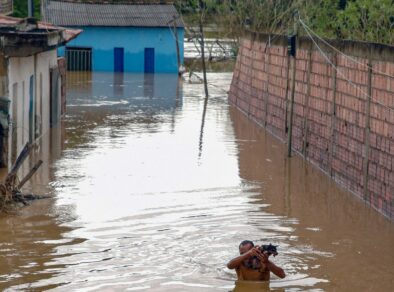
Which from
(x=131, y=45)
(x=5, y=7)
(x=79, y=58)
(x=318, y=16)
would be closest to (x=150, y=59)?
(x=131, y=45)

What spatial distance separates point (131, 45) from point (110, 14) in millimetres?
2190

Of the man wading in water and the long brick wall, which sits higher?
the long brick wall

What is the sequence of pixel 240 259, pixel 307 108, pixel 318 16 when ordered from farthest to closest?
pixel 318 16 < pixel 307 108 < pixel 240 259

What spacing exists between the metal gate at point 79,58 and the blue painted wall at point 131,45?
28cm

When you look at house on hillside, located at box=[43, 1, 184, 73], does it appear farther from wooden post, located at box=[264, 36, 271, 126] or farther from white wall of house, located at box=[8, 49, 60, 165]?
white wall of house, located at box=[8, 49, 60, 165]

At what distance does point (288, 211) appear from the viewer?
16.0m

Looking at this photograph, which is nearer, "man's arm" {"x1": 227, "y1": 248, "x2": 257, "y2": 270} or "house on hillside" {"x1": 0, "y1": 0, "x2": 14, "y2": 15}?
"man's arm" {"x1": 227, "y1": 248, "x2": 257, "y2": 270}

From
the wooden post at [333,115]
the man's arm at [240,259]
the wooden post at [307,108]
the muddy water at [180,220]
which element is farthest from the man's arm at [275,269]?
the wooden post at [307,108]

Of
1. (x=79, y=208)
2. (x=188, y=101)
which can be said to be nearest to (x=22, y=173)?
(x=79, y=208)

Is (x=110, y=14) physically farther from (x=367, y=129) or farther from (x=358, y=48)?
(x=367, y=129)

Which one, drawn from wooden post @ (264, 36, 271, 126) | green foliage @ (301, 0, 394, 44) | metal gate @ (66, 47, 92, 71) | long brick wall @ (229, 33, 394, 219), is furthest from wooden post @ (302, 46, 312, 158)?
metal gate @ (66, 47, 92, 71)

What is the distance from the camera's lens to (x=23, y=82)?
67.8 feet

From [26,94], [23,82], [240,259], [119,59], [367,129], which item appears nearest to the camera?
[240,259]

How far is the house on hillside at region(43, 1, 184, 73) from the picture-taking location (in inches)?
2112
